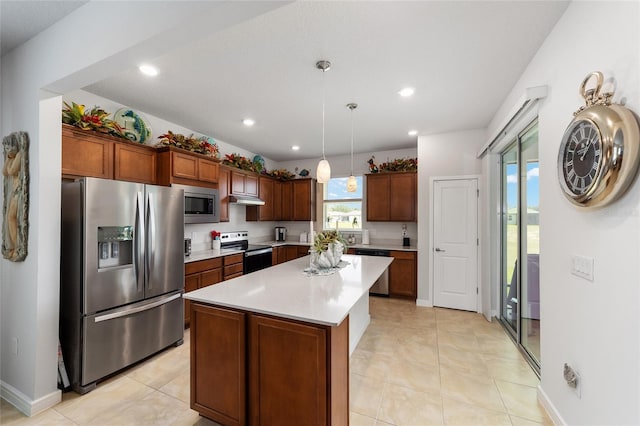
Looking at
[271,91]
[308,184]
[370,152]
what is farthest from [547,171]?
[308,184]

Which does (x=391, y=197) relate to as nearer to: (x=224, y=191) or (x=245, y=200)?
Answer: (x=245, y=200)

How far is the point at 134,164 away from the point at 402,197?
393cm

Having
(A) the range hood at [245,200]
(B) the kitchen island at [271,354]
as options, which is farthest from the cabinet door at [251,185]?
(B) the kitchen island at [271,354]

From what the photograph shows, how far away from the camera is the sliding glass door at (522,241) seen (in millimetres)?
2473

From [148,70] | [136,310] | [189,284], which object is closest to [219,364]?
[136,310]

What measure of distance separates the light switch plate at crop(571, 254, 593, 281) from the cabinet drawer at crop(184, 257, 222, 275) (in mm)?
3445

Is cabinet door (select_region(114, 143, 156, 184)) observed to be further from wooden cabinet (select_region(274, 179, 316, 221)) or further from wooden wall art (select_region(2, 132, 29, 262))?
wooden cabinet (select_region(274, 179, 316, 221))

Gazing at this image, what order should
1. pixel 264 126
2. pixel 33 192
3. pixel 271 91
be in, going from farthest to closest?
pixel 264 126
pixel 271 91
pixel 33 192

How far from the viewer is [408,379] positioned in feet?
7.48

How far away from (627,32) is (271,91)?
249cm

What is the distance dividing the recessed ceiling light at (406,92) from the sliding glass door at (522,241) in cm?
112

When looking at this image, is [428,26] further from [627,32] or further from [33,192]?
[33,192]

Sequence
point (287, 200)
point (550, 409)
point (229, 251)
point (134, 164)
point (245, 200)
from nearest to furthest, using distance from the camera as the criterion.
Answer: point (550, 409) → point (134, 164) → point (229, 251) → point (245, 200) → point (287, 200)

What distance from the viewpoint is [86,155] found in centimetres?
254
